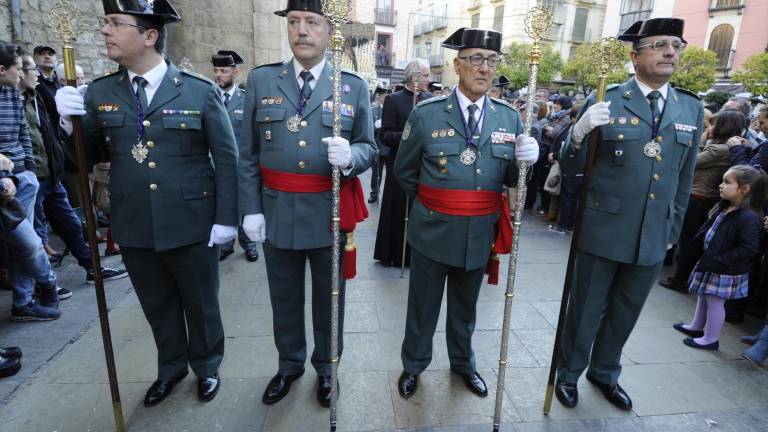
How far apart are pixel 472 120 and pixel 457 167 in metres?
0.31

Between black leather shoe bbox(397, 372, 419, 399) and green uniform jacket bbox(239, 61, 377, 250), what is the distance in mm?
1119

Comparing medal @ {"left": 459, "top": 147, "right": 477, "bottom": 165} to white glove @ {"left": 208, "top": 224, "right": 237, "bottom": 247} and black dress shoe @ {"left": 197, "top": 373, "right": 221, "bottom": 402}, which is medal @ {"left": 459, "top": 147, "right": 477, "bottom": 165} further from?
black dress shoe @ {"left": 197, "top": 373, "right": 221, "bottom": 402}

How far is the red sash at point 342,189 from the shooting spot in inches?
98.2

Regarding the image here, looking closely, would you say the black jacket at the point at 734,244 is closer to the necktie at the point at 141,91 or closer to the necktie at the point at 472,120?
the necktie at the point at 472,120

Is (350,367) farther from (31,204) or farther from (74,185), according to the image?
(74,185)

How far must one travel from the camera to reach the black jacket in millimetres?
3617

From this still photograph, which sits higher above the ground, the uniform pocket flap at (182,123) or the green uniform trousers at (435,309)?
the uniform pocket flap at (182,123)

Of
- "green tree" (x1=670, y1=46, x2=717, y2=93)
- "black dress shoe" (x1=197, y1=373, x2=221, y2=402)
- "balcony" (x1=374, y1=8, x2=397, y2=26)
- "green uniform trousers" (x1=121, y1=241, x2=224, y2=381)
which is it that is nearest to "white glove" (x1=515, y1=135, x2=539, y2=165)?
"green uniform trousers" (x1=121, y1=241, x2=224, y2=381)

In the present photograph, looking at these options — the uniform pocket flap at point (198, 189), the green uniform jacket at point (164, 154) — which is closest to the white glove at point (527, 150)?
the green uniform jacket at point (164, 154)

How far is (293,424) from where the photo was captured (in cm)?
262

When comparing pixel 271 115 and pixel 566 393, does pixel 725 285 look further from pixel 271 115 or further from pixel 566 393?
pixel 271 115

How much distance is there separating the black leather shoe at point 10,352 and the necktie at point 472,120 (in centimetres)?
352

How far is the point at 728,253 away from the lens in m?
3.66

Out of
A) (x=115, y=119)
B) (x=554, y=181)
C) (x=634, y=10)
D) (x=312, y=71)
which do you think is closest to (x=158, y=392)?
(x=115, y=119)
